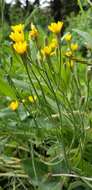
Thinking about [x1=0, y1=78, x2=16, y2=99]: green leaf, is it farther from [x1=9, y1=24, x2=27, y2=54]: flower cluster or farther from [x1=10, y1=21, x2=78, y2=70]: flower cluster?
[x1=9, y1=24, x2=27, y2=54]: flower cluster

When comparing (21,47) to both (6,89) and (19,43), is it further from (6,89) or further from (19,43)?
(6,89)

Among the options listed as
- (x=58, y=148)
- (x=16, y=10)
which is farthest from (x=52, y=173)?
(x=16, y=10)

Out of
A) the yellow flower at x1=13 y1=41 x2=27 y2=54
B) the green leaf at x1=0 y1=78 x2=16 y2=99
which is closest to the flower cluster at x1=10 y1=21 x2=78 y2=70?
the yellow flower at x1=13 y1=41 x2=27 y2=54

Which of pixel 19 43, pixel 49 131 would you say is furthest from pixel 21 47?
pixel 49 131

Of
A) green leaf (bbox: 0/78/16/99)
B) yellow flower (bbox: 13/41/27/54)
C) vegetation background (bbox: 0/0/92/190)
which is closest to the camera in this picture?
yellow flower (bbox: 13/41/27/54)

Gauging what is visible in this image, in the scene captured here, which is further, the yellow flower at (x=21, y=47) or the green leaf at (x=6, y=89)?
the green leaf at (x=6, y=89)

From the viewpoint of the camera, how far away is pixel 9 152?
43.9 inches

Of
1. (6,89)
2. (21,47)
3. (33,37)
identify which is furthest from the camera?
(6,89)

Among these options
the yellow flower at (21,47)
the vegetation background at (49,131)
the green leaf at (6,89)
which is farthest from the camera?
the green leaf at (6,89)

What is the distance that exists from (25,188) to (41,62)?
0.80 feet

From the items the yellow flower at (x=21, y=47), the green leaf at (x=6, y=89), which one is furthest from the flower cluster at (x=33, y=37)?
the green leaf at (x=6, y=89)

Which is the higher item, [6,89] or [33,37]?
[33,37]

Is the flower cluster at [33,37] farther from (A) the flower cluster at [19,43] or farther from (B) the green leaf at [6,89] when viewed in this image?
(B) the green leaf at [6,89]

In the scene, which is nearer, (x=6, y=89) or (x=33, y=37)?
(x=33, y=37)
